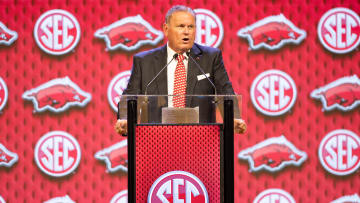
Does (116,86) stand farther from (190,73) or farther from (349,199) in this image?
(349,199)

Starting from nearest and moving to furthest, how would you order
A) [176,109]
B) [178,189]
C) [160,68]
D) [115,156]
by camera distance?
1. [178,189]
2. [176,109]
3. [160,68]
4. [115,156]

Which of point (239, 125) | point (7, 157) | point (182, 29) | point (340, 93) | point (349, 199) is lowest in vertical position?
point (349, 199)

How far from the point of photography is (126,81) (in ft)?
11.4

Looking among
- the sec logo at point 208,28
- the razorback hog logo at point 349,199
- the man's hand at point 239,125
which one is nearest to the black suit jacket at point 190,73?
the man's hand at point 239,125

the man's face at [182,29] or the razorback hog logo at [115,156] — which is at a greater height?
the man's face at [182,29]

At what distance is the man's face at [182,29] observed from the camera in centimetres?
195

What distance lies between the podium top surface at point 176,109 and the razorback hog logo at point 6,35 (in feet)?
7.66

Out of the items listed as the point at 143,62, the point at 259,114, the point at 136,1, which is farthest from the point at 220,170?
the point at 136,1

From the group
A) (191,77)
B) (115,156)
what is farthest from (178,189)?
(115,156)

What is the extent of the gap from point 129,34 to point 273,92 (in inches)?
48.0

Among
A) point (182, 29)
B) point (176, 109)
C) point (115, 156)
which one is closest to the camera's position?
point (176, 109)

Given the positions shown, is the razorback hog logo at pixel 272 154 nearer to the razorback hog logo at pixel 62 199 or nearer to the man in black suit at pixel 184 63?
the razorback hog logo at pixel 62 199

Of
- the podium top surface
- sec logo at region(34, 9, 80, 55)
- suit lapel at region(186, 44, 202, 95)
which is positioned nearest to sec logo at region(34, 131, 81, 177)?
sec logo at region(34, 9, 80, 55)

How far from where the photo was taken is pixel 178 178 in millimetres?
1328
